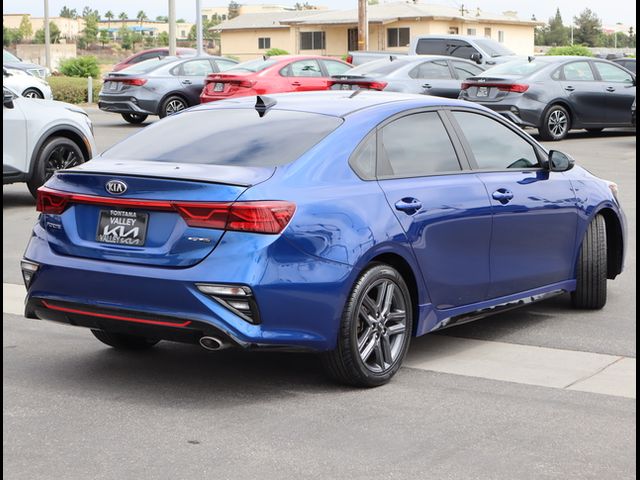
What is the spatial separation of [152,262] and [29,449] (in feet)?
3.81

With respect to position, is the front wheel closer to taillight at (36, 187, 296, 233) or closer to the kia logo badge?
taillight at (36, 187, 296, 233)

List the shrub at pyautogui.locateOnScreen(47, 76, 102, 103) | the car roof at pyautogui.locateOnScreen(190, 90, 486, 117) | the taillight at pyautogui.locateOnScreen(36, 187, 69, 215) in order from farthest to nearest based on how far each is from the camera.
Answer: the shrub at pyautogui.locateOnScreen(47, 76, 102, 103) → the car roof at pyautogui.locateOnScreen(190, 90, 486, 117) → the taillight at pyautogui.locateOnScreen(36, 187, 69, 215)

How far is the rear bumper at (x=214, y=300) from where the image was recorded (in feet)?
20.1

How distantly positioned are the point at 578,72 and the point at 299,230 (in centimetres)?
1855

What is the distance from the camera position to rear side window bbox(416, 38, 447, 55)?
34.2 metres

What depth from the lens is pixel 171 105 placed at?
85.7 ft

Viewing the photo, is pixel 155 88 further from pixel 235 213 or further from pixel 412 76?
pixel 235 213

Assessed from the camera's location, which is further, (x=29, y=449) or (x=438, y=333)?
(x=438, y=333)

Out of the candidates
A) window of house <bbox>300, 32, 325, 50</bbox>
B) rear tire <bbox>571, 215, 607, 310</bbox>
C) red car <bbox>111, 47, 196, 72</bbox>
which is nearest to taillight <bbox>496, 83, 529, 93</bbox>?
rear tire <bbox>571, 215, 607, 310</bbox>

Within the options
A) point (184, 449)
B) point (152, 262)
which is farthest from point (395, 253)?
point (184, 449)

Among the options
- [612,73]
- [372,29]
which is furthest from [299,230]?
[372,29]

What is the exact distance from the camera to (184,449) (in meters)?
5.57

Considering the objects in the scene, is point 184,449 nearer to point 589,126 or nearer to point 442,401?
point 442,401

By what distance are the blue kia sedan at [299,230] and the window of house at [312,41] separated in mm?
70268
